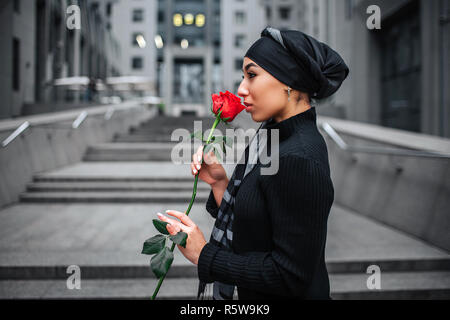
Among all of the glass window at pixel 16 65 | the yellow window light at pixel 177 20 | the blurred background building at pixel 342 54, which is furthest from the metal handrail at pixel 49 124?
the yellow window light at pixel 177 20

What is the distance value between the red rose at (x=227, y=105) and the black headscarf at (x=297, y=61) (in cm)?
15

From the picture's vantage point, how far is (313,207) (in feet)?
3.14

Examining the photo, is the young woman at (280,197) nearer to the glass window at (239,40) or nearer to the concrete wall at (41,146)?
the concrete wall at (41,146)

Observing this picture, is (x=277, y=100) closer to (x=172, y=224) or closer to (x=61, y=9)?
(x=172, y=224)

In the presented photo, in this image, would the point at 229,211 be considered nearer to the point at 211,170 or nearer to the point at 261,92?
the point at 211,170

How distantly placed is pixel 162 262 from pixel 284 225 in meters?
0.39

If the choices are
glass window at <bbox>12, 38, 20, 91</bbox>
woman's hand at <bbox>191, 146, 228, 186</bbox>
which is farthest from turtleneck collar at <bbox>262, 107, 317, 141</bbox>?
glass window at <bbox>12, 38, 20, 91</bbox>

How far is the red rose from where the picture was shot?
112 centimetres

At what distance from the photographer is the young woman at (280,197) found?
96cm

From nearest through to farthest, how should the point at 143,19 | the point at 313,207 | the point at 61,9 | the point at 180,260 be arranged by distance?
the point at 313,207, the point at 180,260, the point at 61,9, the point at 143,19

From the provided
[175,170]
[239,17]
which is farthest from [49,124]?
[239,17]

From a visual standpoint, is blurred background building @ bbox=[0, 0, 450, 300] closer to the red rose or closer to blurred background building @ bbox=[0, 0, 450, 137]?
blurred background building @ bbox=[0, 0, 450, 137]

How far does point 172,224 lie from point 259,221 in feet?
0.93
